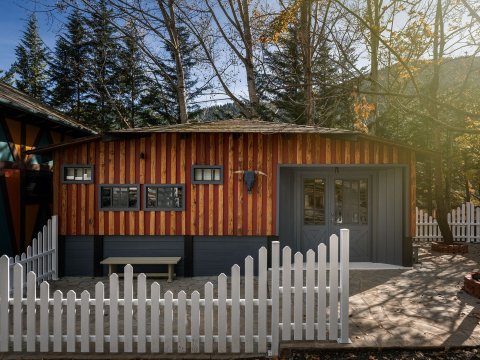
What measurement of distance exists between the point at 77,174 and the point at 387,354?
7371mm

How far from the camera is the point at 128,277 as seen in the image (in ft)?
12.2

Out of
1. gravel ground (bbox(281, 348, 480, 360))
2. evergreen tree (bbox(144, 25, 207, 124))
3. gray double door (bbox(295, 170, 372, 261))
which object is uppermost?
evergreen tree (bbox(144, 25, 207, 124))

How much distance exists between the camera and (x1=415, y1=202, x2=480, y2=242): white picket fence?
38.0 ft

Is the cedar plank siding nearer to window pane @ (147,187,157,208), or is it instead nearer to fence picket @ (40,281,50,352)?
window pane @ (147,187,157,208)

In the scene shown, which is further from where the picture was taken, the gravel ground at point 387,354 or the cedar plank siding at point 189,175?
the cedar plank siding at point 189,175

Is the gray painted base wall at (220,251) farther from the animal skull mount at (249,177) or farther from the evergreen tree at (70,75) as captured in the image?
the evergreen tree at (70,75)

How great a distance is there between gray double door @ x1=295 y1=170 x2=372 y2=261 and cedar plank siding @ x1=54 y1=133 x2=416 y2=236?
123 cm

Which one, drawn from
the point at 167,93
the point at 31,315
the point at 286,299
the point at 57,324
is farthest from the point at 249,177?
the point at 167,93

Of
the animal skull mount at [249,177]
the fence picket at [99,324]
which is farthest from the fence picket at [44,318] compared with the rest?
the animal skull mount at [249,177]

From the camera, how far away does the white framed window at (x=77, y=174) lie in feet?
25.3

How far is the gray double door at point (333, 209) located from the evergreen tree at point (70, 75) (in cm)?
1995

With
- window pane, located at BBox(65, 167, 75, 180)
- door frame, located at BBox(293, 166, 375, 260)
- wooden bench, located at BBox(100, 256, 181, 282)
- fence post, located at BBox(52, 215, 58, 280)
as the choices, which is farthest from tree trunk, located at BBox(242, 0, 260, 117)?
fence post, located at BBox(52, 215, 58, 280)

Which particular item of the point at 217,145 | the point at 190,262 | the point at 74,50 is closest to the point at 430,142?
the point at 217,145

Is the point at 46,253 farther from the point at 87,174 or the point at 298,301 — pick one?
the point at 298,301
